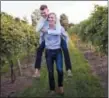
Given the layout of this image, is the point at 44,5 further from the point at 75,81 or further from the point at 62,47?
the point at 75,81

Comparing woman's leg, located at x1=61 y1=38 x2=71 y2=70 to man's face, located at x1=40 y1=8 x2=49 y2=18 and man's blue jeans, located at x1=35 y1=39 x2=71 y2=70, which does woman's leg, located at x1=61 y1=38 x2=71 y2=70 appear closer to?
man's blue jeans, located at x1=35 y1=39 x2=71 y2=70

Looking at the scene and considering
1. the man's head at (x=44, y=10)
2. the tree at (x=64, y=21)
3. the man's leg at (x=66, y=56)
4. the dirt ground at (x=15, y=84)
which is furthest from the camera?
the dirt ground at (x=15, y=84)

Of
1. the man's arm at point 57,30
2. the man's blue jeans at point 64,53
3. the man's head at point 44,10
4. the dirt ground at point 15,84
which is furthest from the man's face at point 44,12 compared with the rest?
the dirt ground at point 15,84

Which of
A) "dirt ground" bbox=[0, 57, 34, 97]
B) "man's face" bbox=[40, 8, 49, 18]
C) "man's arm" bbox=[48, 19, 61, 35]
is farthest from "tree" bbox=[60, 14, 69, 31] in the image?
"dirt ground" bbox=[0, 57, 34, 97]

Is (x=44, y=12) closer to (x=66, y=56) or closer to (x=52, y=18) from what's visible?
(x=52, y=18)

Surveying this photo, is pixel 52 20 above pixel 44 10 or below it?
below

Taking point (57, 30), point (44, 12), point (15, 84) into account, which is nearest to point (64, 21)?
point (57, 30)

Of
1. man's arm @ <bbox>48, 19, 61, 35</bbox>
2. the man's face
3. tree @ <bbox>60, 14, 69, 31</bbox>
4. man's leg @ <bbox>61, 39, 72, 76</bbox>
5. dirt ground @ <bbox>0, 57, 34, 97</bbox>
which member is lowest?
dirt ground @ <bbox>0, 57, 34, 97</bbox>

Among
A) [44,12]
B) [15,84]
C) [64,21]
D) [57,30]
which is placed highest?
[44,12]

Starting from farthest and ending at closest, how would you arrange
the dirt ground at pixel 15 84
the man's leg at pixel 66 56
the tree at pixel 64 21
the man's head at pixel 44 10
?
1. the dirt ground at pixel 15 84
2. the tree at pixel 64 21
3. the man's leg at pixel 66 56
4. the man's head at pixel 44 10

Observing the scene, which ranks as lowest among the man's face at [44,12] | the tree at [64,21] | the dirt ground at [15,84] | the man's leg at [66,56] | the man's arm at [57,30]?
the dirt ground at [15,84]

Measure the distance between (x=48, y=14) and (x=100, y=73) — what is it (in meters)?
8.15

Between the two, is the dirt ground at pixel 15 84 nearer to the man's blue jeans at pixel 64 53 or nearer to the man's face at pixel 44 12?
the man's blue jeans at pixel 64 53

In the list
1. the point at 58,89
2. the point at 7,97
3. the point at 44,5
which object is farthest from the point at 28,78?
the point at 44,5
